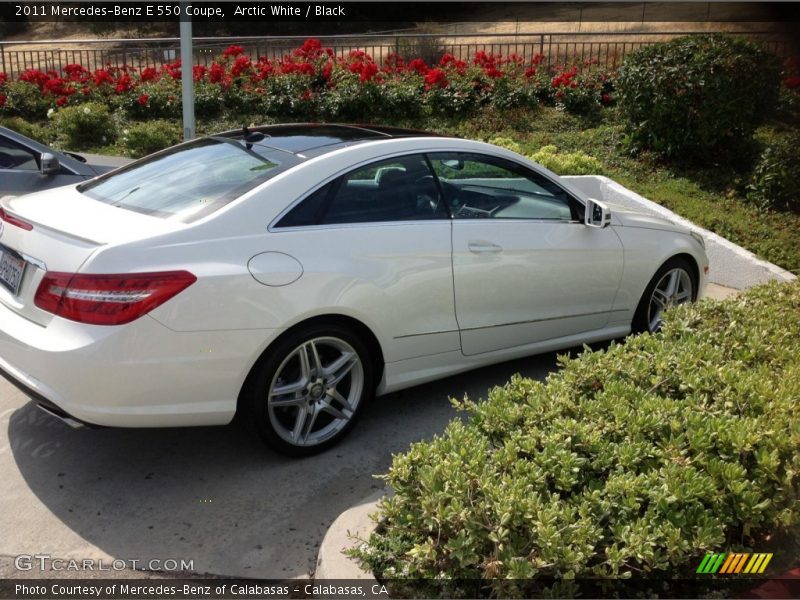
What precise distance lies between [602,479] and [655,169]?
8.17 meters

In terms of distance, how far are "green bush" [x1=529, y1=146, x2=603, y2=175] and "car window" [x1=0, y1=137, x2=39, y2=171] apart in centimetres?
561

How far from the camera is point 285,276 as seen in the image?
382 cm

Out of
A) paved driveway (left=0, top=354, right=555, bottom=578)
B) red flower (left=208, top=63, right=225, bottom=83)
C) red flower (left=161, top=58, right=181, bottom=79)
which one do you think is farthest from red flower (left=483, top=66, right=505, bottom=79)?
paved driveway (left=0, top=354, right=555, bottom=578)

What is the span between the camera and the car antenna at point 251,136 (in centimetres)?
459

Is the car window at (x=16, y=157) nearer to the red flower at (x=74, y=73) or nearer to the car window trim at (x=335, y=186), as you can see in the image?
the car window trim at (x=335, y=186)

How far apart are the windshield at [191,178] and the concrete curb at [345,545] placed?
1.61 metres

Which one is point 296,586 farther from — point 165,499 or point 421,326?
point 421,326

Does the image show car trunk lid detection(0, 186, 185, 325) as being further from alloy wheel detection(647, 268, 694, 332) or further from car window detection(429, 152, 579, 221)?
alloy wheel detection(647, 268, 694, 332)

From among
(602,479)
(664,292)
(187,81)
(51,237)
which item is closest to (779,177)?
(664,292)

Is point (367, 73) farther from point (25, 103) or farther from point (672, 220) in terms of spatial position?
point (672, 220)

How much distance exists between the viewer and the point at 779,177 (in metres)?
8.69

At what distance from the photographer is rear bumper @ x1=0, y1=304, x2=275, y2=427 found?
11.4 ft

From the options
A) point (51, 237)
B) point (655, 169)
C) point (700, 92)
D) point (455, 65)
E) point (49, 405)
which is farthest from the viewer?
point (455, 65)

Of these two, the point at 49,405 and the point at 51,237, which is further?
the point at 51,237
